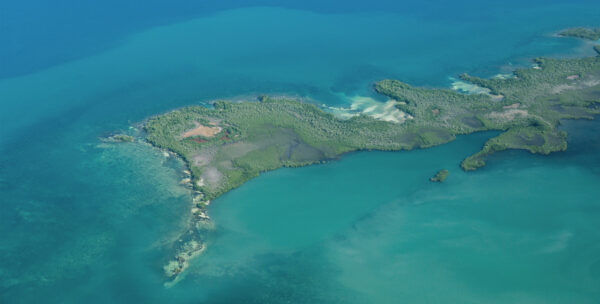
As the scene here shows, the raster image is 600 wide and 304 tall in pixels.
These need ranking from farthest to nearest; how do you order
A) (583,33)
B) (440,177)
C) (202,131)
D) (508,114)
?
1. (583,33)
2. (508,114)
3. (202,131)
4. (440,177)

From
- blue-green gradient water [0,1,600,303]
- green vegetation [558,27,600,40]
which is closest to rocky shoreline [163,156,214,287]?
blue-green gradient water [0,1,600,303]

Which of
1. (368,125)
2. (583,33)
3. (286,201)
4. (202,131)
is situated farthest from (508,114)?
(202,131)

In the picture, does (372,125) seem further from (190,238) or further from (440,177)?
(190,238)

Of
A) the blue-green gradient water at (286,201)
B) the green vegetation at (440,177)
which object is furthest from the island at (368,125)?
the blue-green gradient water at (286,201)

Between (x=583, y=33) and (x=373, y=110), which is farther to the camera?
(x=583, y=33)

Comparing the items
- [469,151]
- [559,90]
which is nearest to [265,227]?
[469,151]

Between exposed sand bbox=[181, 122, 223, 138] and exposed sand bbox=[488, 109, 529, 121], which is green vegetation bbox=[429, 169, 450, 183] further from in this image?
exposed sand bbox=[181, 122, 223, 138]
